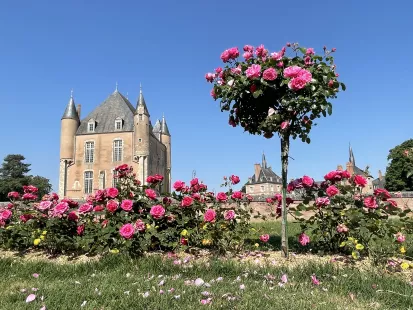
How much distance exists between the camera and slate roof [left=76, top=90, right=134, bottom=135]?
35.8m

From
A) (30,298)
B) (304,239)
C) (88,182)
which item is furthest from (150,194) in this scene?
(88,182)

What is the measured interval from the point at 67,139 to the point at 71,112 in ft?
9.48

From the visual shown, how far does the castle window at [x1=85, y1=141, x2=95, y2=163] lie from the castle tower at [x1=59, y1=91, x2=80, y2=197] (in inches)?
56.1

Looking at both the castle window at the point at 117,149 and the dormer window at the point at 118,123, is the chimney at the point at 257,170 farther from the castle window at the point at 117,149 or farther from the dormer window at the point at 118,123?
the dormer window at the point at 118,123

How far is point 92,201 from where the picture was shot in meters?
4.64

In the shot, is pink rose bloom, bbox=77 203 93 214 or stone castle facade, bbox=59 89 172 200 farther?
stone castle facade, bbox=59 89 172 200

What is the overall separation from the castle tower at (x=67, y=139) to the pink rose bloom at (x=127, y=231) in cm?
3348

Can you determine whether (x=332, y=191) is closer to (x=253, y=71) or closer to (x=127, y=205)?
(x=253, y=71)

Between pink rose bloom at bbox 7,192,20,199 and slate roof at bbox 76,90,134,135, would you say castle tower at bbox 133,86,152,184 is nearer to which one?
slate roof at bbox 76,90,134,135

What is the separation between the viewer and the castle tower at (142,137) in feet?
112

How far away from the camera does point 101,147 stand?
35438 millimetres

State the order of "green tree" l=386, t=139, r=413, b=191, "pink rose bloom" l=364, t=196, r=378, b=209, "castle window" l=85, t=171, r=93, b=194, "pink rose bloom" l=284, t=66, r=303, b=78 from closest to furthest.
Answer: "pink rose bloom" l=284, t=66, r=303, b=78
"pink rose bloom" l=364, t=196, r=378, b=209
"castle window" l=85, t=171, r=93, b=194
"green tree" l=386, t=139, r=413, b=191

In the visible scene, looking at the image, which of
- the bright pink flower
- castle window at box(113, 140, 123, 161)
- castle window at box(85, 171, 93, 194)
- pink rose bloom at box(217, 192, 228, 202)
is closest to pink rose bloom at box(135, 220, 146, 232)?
pink rose bloom at box(217, 192, 228, 202)

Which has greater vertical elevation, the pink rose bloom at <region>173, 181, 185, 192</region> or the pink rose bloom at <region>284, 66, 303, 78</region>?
the pink rose bloom at <region>284, 66, 303, 78</region>
